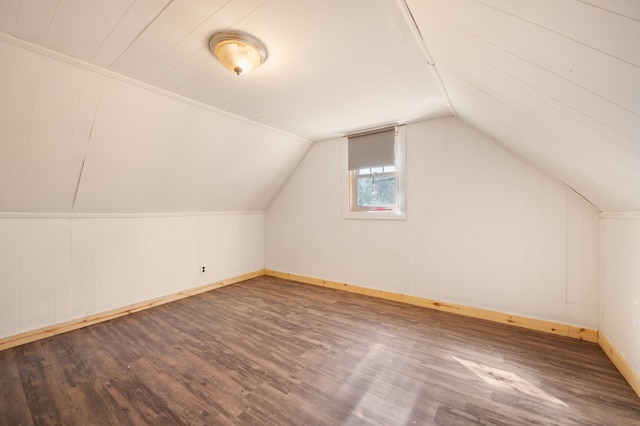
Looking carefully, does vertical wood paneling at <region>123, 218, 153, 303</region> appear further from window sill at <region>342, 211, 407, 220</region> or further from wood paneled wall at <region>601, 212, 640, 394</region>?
wood paneled wall at <region>601, 212, 640, 394</region>

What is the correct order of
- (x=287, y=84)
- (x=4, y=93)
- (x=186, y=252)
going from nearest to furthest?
(x=4, y=93) < (x=287, y=84) < (x=186, y=252)

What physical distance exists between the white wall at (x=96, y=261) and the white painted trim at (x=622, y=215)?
14.4ft

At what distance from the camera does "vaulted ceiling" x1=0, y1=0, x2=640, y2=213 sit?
899 millimetres

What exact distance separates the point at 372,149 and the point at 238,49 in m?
2.25

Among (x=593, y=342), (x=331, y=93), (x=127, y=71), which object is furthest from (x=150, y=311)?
(x=593, y=342)

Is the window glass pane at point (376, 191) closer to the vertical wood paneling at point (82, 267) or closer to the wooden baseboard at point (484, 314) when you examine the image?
the wooden baseboard at point (484, 314)

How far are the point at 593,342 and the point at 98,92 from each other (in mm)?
4713

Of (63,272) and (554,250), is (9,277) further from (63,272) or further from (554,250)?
(554,250)

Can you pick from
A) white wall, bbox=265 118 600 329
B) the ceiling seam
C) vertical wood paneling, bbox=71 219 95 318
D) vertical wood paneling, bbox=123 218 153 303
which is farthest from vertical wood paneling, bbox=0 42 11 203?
white wall, bbox=265 118 600 329

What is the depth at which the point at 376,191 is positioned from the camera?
11.8 feet

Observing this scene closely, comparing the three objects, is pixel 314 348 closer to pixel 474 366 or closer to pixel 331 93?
pixel 474 366

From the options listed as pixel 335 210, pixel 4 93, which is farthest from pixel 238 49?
pixel 335 210

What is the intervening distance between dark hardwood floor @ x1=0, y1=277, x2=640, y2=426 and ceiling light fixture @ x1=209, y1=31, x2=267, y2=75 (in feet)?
7.18

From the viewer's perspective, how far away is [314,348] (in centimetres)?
218
